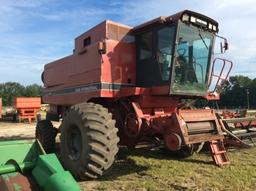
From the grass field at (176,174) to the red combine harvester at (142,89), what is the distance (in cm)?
33

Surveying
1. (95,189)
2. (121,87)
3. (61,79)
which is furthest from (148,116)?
(61,79)

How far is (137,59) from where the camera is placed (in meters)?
8.91

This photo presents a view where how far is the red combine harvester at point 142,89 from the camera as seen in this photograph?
699cm

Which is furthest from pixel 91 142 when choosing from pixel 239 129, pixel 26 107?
pixel 26 107

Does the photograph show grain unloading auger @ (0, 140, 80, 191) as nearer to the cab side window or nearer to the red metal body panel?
the red metal body panel

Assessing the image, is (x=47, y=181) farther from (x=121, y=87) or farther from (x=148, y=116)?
(x=121, y=87)

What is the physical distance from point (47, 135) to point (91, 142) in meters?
4.28

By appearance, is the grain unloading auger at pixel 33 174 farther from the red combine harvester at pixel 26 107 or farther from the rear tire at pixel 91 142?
the red combine harvester at pixel 26 107

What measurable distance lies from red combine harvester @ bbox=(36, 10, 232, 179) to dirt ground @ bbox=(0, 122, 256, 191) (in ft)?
1.13

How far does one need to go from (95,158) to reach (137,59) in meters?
3.11

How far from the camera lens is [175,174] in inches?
287

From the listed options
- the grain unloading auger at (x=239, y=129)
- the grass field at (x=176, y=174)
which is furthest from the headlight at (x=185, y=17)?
the grass field at (x=176, y=174)

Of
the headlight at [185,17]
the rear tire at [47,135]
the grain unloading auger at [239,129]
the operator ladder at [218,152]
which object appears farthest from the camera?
the rear tire at [47,135]

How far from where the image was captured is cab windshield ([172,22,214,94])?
8.08 metres
